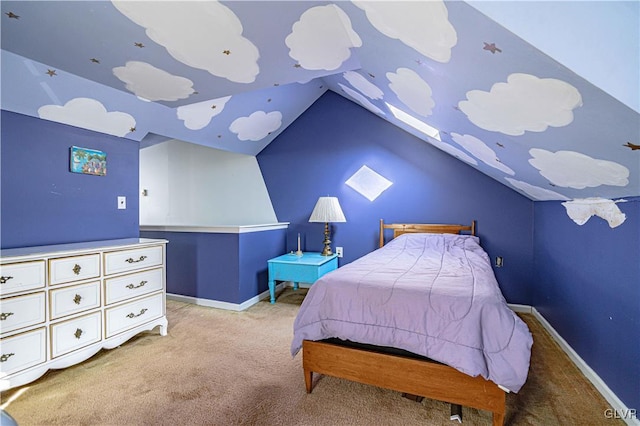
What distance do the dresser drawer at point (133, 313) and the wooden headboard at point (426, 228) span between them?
240 cm

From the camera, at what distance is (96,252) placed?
204 centimetres

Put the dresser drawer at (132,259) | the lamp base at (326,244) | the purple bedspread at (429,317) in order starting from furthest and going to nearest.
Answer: the lamp base at (326,244)
the dresser drawer at (132,259)
the purple bedspread at (429,317)

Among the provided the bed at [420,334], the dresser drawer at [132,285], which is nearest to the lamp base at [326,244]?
the bed at [420,334]

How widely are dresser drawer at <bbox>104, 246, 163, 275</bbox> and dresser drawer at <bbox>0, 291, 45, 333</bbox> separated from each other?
396mm

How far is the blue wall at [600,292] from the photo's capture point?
1.48 metres

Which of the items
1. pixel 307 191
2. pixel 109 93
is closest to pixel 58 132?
pixel 109 93

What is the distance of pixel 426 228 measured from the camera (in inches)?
134

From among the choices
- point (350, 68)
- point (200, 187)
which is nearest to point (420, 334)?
point (350, 68)

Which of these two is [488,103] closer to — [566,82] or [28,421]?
[566,82]

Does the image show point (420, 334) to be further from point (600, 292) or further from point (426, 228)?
point (426, 228)

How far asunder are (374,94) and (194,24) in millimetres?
1717

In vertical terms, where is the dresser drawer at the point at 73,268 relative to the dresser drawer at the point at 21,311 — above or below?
above

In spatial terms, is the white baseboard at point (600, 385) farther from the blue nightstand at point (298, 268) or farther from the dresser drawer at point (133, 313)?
the dresser drawer at point (133, 313)

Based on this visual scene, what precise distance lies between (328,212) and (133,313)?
6.84 ft
